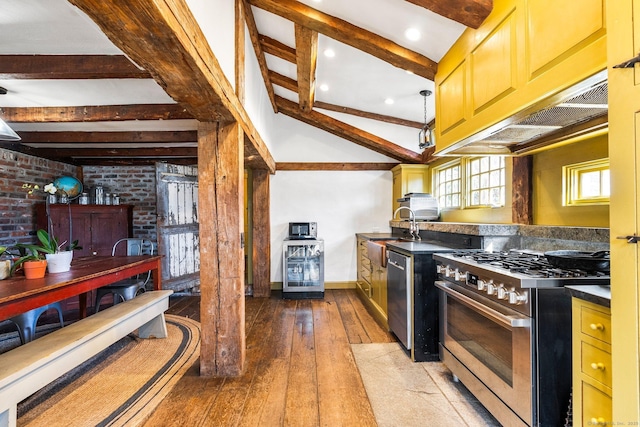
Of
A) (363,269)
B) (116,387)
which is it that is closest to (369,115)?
(363,269)

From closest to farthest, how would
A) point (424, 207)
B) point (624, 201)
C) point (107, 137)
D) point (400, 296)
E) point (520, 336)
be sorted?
point (624, 201)
point (520, 336)
point (400, 296)
point (107, 137)
point (424, 207)

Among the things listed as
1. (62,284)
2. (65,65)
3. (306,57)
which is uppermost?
(306,57)

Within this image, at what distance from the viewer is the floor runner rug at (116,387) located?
6.07ft

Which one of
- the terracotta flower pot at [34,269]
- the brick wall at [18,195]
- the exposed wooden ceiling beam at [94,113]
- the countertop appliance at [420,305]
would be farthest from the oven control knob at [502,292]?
the brick wall at [18,195]

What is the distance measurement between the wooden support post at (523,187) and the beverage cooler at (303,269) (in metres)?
2.63

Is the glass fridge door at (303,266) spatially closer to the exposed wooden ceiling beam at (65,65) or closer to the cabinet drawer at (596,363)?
the exposed wooden ceiling beam at (65,65)

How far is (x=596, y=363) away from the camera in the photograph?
1.13 m

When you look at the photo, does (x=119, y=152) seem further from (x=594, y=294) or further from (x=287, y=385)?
(x=594, y=294)

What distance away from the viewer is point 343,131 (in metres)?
4.64

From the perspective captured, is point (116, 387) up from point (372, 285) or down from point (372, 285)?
down

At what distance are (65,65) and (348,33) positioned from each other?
6.80 feet

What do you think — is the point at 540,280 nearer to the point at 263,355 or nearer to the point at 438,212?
the point at 263,355

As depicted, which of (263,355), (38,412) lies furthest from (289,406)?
(38,412)

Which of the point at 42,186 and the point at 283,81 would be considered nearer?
the point at 283,81
